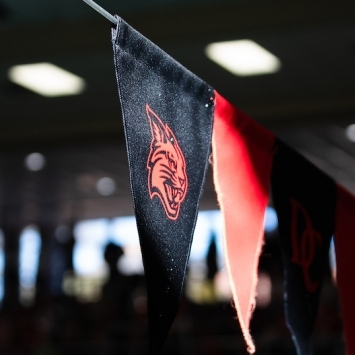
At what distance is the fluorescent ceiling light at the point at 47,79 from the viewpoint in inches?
166

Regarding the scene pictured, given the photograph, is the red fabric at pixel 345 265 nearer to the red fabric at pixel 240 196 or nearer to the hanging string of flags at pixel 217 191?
the hanging string of flags at pixel 217 191

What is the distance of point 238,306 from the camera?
55.2 inches

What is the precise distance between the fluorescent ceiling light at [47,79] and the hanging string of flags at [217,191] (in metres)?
2.70

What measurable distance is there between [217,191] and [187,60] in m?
2.87

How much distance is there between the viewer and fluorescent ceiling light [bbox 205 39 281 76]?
12.7ft

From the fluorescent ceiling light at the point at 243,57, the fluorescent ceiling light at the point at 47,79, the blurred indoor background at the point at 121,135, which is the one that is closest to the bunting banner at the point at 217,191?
the blurred indoor background at the point at 121,135

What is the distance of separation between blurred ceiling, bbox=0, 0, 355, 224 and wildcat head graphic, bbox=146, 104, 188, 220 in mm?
2290

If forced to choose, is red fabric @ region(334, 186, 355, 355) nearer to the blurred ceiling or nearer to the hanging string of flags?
the hanging string of flags

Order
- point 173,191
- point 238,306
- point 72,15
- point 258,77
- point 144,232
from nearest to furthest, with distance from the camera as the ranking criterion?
point 144,232
point 173,191
point 238,306
point 72,15
point 258,77

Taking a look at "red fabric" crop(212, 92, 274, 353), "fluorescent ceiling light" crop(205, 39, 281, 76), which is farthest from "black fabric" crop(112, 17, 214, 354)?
"fluorescent ceiling light" crop(205, 39, 281, 76)

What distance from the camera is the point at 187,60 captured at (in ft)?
13.6

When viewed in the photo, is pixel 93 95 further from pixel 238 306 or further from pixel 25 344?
pixel 238 306

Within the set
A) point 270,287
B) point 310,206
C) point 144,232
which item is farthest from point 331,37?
point 270,287

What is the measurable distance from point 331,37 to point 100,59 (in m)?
1.32
